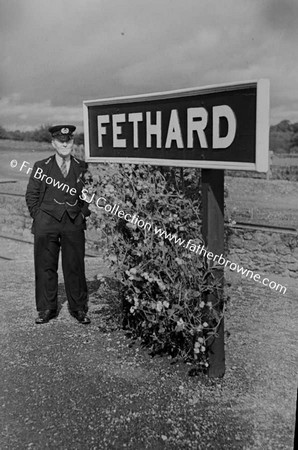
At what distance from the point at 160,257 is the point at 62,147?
1.51 metres

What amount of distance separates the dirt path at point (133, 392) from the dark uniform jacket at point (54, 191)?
1.10 metres

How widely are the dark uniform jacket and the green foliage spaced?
12.4 inches

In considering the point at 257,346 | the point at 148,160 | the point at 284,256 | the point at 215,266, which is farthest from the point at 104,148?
the point at 284,256

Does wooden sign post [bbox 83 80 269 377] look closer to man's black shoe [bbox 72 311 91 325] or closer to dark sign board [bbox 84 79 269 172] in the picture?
dark sign board [bbox 84 79 269 172]

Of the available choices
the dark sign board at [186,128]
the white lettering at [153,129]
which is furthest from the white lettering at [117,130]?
the white lettering at [153,129]

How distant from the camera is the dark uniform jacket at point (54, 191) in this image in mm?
4441

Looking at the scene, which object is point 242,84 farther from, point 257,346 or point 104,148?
point 257,346

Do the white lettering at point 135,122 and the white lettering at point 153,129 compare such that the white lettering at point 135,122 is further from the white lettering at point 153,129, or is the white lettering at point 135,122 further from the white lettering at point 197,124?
the white lettering at point 197,124

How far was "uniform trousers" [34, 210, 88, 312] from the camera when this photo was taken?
4.47 meters

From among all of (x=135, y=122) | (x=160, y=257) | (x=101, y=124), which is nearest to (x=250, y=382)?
(x=160, y=257)

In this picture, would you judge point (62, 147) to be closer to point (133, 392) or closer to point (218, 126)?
point (218, 126)

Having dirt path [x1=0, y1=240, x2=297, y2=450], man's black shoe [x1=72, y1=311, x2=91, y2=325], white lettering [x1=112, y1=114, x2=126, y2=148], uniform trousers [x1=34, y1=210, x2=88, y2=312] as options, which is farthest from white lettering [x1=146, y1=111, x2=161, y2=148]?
man's black shoe [x1=72, y1=311, x2=91, y2=325]

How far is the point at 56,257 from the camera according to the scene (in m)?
4.66

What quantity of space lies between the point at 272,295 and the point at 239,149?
3.01 meters
